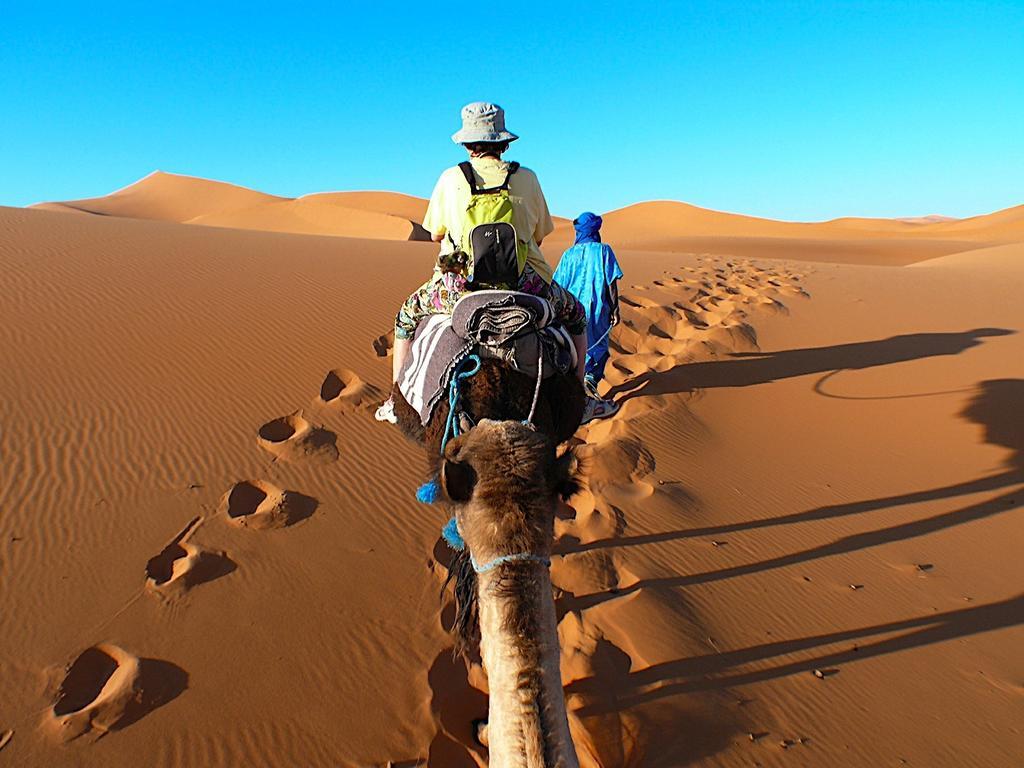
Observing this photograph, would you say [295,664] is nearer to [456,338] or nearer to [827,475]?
[456,338]

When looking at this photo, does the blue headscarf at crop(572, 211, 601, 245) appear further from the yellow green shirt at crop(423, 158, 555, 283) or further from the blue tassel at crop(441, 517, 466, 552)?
the blue tassel at crop(441, 517, 466, 552)

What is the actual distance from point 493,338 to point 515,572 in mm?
1102

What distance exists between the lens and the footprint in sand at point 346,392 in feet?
19.2

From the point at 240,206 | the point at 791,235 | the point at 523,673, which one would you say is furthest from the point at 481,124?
the point at 240,206

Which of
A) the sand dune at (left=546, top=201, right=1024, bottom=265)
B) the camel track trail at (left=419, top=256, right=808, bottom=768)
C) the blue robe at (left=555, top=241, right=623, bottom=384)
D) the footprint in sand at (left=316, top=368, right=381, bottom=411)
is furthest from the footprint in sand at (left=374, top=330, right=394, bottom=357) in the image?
the sand dune at (left=546, top=201, right=1024, bottom=265)

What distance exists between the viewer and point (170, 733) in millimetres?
2689

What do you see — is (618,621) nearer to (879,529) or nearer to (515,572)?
(515,572)

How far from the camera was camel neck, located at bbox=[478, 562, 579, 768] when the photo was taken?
1564mm

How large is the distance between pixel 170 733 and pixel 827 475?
502 cm

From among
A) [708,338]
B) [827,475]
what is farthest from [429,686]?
[708,338]

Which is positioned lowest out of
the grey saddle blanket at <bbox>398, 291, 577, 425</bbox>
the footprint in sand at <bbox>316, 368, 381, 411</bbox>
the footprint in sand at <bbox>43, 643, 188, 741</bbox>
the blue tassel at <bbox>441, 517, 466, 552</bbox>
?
the footprint in sand at <bbox>43, 643, 188, 741</bbox>

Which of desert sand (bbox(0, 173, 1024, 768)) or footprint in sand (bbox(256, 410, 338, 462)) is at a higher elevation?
footprint in sand (bbox(256, 410, 338, 462))

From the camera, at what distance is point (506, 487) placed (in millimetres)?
1817

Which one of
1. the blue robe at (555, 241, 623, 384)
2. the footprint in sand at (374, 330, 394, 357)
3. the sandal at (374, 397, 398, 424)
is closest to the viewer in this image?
the sandal at (374, 397, 398, 424)
